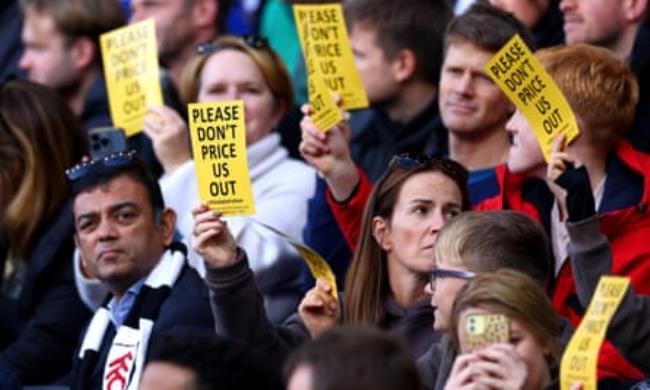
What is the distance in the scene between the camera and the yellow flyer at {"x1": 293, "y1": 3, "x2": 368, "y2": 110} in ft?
28.7

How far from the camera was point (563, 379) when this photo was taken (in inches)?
245

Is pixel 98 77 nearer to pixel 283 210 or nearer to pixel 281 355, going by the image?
pixel 283 210

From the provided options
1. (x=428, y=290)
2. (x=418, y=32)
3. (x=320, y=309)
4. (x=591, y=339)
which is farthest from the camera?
(x=418, y=32)

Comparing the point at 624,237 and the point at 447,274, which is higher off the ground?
the point at 624,237

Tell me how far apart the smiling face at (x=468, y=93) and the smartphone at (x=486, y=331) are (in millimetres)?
2551

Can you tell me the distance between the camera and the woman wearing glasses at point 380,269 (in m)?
7.69

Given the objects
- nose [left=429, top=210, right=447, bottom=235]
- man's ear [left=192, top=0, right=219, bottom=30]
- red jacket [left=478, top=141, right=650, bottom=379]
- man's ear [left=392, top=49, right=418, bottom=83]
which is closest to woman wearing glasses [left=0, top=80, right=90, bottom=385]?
man's ear [left=192, top=0, right=219, bottom=30]

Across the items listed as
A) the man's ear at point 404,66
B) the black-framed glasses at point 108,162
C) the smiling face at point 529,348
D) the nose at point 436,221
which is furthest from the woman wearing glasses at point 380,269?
the man's ear at point 404,66

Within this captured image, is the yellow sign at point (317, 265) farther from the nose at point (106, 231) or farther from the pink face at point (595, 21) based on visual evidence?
the pink face at point (595, 21)

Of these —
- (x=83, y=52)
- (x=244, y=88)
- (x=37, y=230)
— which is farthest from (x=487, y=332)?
(x=83, y=52)

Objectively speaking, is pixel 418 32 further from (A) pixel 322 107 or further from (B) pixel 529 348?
(B) pixel 529 348

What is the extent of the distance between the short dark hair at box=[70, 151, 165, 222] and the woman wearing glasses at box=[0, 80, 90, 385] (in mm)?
1186

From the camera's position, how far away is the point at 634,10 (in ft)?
29.3

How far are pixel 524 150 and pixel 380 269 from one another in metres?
0.69
